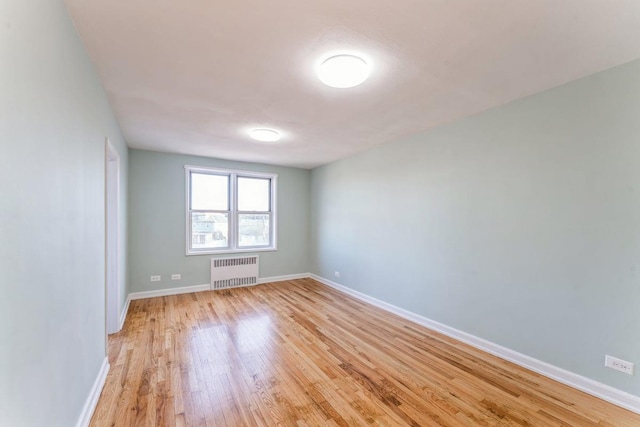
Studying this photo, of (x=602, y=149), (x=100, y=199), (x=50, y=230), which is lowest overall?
(x=50, y=230)

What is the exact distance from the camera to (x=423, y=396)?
2.11 m

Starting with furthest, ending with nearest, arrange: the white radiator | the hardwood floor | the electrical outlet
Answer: the white radiator, the electrical outlet, the hardwood floor

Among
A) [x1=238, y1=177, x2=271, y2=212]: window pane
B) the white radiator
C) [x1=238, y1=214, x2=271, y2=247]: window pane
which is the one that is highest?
[x1=238, y1=177, x2=271, y2=212]: window pane

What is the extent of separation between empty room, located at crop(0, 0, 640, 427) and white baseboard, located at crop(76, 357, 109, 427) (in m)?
0.03

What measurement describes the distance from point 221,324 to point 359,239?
2.51 meters

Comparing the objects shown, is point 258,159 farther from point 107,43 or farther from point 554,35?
point 554,35

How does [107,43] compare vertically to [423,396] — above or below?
above

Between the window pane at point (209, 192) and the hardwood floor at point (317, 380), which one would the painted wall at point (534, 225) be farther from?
the window pane at point (209, 192)

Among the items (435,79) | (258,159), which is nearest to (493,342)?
(435,79)

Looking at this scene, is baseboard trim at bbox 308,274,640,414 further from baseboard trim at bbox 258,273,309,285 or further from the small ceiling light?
the small ceiling light

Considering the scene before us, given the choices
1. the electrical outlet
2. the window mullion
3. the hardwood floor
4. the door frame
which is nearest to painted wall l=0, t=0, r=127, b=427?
the hardwood floor

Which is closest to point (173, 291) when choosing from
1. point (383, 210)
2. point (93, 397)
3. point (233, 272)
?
point (233, 272)

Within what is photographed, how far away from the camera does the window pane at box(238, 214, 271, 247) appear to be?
18.4 ft

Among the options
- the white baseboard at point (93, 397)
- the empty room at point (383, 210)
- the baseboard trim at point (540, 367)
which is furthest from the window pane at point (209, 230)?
the baseboard trim at point (540, 367)
